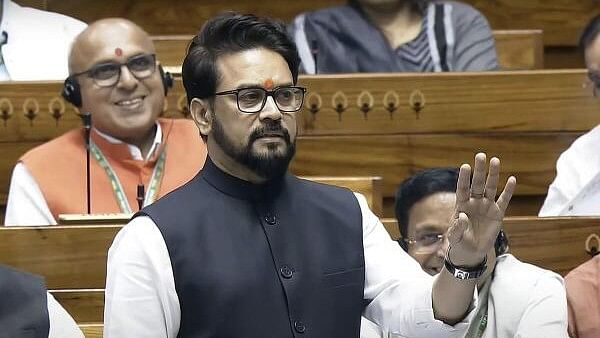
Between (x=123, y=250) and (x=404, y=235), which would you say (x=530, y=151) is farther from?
(x=123, y=250)

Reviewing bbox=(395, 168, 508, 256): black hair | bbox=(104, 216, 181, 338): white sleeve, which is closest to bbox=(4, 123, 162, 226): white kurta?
bbox=(395, 168, 508, 256): black hair

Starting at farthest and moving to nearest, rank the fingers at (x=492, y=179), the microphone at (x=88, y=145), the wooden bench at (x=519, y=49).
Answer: the wooden bench at (x=519, y=49) < the microphone at (x=88, y=145) < the fingers at (x=492, y=179)

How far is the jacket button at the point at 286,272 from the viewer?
5.84ft

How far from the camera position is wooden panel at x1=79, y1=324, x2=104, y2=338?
2.10m

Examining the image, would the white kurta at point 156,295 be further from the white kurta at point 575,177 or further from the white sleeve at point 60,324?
the white kurta at point 575,177

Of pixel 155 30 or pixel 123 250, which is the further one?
pixel 155 30

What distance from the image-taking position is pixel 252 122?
1.78m

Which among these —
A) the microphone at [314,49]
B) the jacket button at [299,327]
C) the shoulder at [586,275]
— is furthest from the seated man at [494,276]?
the microphone at [314,49]

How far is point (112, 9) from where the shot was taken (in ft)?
11.9

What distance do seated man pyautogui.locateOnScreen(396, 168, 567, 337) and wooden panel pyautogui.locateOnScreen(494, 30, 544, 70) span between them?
101 cm

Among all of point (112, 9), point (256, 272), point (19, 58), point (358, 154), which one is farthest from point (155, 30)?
point (256, 272)

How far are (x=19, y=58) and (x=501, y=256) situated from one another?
133 cm

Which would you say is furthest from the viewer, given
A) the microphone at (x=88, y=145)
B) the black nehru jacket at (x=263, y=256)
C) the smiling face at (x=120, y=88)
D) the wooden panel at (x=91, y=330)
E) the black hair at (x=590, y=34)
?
the black hair at (x=590, y=34)

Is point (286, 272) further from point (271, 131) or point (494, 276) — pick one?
point (494, 276)
